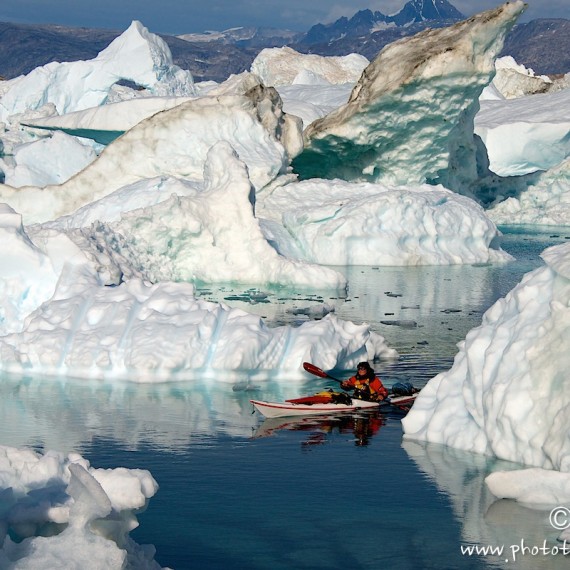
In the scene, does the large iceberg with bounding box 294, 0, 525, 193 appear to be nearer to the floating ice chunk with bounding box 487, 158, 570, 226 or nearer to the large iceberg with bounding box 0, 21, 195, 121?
the floating ice chunk with bounding box 487, 158, 570, 226

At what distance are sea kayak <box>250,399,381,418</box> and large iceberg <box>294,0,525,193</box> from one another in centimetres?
1404

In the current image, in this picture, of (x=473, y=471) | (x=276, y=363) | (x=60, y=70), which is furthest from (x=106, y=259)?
(x=60, y=70)

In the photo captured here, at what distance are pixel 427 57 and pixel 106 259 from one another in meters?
11.5

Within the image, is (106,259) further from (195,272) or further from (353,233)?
(353,233)

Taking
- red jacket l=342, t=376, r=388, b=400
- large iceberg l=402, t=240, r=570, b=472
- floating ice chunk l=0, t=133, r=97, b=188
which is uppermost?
large iceberg l=402, t=240, r=570, b=472

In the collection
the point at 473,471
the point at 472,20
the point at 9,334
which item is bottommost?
the point at 9,334

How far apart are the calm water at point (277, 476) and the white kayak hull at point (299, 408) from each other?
4.1 inches

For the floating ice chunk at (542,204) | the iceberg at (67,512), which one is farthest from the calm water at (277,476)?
the floating ice chunk at (542,204)

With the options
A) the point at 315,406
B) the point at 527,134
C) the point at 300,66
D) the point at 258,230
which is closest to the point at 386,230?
the point at 258,230

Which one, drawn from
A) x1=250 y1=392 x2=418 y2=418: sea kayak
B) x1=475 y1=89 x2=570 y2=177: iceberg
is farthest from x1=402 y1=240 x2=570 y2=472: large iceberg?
x1=475 y1=89 x2=570 y2=177: iceberg

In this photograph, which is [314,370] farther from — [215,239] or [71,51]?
[71,51]

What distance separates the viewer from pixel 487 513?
708cm

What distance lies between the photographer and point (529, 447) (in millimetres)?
7559

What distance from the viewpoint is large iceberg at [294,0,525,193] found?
22.6 meters
